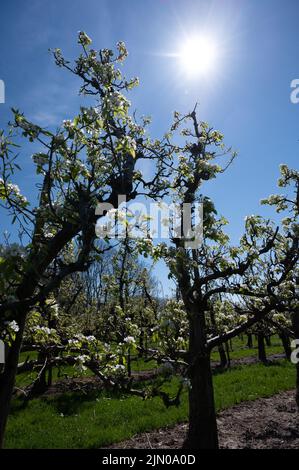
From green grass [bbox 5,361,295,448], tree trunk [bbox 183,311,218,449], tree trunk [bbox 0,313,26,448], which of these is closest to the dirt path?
green grass [bbox 5,361,295,448]

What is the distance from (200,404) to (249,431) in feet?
11.4

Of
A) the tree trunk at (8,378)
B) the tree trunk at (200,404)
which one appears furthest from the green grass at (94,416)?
the tree trunk at (8,378)

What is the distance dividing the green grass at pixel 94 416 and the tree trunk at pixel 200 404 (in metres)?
2.07

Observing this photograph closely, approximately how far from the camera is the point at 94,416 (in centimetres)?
1320

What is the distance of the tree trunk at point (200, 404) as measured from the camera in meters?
9.04

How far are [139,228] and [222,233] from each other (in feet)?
11.7

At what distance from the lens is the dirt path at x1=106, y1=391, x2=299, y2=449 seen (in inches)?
404

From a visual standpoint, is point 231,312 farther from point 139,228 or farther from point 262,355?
point 262,355

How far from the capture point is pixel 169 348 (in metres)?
7.75

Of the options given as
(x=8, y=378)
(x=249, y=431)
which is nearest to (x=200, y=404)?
(x=249, y=431)

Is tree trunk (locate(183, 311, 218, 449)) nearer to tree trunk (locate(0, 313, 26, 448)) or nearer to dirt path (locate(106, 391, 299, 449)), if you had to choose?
dirt path (locate(106, 391, 299, 449))

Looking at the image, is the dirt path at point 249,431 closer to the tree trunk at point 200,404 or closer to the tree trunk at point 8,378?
the tree trunk at point 200,404

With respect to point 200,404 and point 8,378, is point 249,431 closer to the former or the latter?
point 200,404
